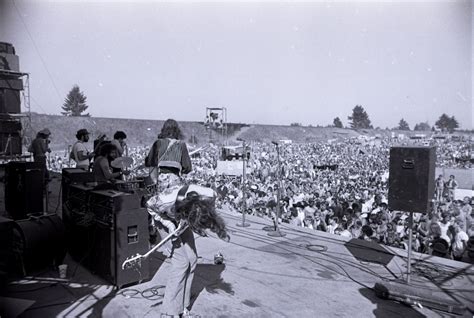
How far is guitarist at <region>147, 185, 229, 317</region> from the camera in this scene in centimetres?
293

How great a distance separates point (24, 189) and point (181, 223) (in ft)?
12.2

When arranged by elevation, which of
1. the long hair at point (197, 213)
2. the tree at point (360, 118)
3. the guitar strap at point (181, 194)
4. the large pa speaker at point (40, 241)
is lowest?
the large pa speaker at point (40, 241)

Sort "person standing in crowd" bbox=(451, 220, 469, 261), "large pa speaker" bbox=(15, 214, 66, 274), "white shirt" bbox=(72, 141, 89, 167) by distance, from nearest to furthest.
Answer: "large pa speaker" bbox=(15, 214, 66, 274) < "person standing in crowd" bbox=(451, 220, 469, 261) < "white shirt" bbox=(72, 141, 89, 167)

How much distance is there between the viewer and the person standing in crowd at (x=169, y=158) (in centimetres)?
319

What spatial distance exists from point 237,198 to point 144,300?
8.47 meters

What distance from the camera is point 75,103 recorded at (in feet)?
229

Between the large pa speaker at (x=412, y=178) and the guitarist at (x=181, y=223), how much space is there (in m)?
2.28

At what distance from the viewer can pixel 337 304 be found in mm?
3438

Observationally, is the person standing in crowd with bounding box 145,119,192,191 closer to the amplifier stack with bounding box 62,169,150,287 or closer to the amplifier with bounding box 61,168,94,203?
the amplifier stack with bounding box 62,169,150,287

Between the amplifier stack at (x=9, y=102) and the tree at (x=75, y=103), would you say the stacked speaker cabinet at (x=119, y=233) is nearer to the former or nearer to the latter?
the amplifier stack at (x=9, y=102)

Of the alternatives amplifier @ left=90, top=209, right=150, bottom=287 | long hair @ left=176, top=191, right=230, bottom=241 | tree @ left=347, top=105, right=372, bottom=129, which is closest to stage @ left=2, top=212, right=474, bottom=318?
amplifier @ left=90, top=209, right=150, bottom=287

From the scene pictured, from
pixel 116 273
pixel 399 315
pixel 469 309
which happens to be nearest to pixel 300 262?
pixel 399 315

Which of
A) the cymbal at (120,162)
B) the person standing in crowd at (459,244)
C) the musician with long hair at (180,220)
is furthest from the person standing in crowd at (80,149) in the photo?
the person standing in crowd at (459,244)

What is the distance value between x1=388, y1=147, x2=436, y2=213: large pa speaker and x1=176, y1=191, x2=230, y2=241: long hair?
235cm
